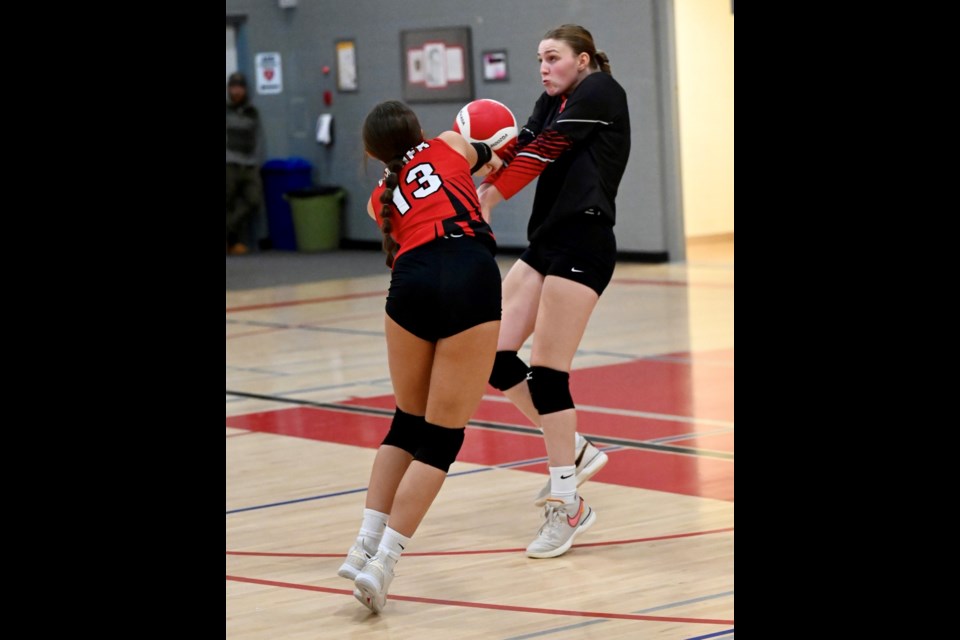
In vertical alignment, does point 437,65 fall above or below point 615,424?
above

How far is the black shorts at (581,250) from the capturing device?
14.9 feet

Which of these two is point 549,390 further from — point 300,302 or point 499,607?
point 300,302

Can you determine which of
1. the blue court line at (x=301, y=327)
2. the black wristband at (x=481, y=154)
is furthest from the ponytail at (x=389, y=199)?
the blue court line at (x=301, y=327)

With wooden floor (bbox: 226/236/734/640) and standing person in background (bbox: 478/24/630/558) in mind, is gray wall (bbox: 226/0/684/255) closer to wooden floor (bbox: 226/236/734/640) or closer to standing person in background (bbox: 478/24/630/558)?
wooden floor (bbox: 226/236/734/640)

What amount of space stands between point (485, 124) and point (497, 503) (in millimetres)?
1529

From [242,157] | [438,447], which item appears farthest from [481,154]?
[242,157]

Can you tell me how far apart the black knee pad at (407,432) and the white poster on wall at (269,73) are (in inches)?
564

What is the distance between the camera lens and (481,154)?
407cm

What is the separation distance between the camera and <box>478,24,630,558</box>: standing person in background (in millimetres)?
4488
